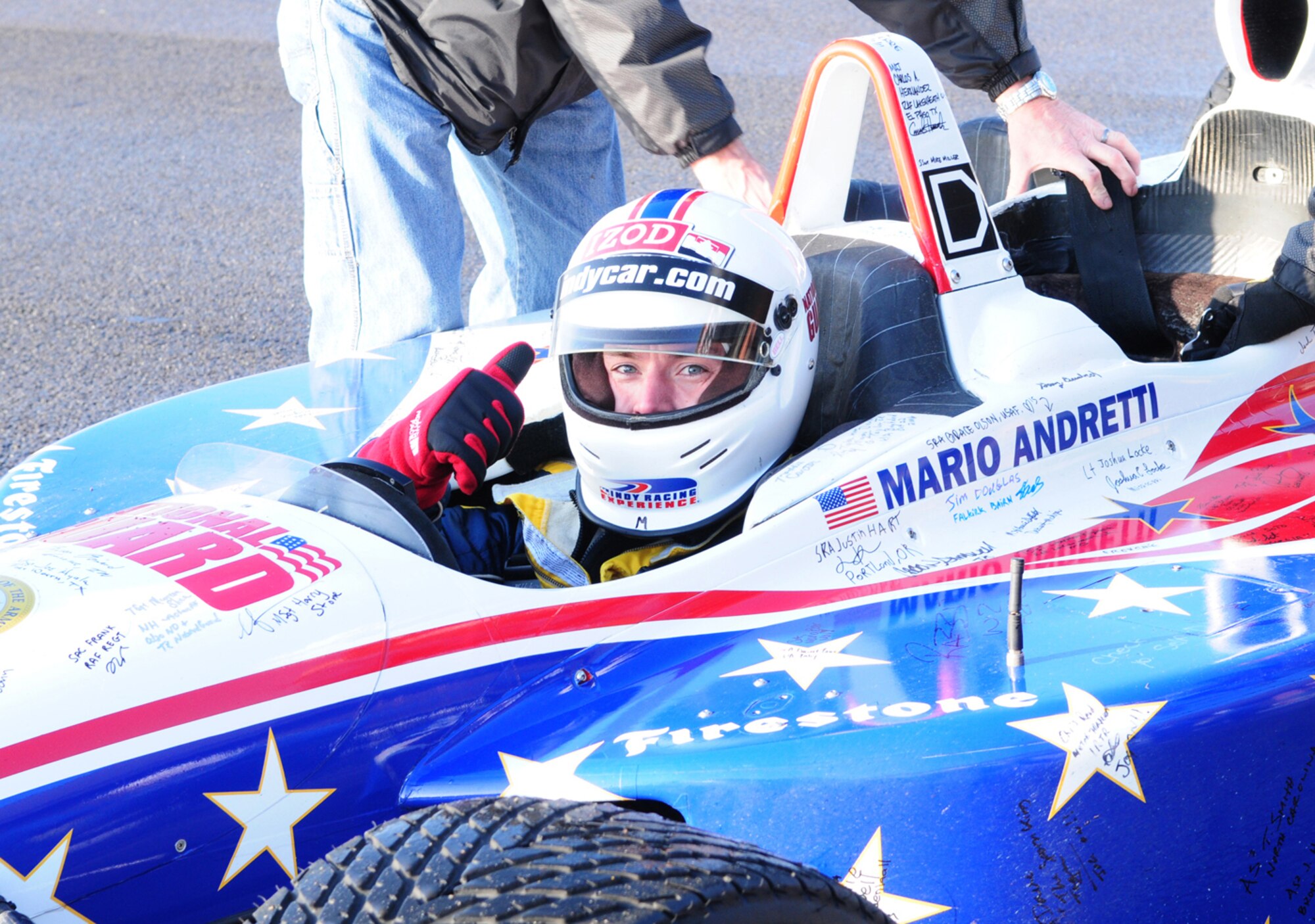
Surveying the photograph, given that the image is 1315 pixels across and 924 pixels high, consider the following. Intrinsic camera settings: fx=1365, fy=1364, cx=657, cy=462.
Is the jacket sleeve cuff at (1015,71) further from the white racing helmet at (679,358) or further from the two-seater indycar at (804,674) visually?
the white racing helmet at (679,358)

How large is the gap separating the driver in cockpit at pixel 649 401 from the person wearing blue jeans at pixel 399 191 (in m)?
0.98

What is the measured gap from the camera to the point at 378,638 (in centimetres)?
189

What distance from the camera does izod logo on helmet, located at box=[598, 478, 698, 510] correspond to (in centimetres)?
231

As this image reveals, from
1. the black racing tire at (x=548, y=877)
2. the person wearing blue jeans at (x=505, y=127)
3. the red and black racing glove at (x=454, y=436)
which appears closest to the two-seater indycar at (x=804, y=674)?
the black racing tire at (x=548, y=877)

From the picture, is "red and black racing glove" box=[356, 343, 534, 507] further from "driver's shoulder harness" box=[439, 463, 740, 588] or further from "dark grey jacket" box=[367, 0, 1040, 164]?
"dark grey jacket" box=[367, 0, 1040, 164]

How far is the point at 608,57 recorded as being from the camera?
285 centimetres

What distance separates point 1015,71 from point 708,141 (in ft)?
2.39

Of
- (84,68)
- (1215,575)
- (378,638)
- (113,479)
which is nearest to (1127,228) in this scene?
(1215,575)

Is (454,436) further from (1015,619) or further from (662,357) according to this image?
(1015,619)

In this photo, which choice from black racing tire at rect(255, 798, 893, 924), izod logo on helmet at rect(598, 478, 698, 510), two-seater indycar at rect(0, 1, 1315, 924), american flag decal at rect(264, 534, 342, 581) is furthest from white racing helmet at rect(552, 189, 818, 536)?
black racing tire at rect(255, 798, 893, 924)

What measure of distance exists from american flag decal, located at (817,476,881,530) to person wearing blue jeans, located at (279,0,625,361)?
153 centimetres

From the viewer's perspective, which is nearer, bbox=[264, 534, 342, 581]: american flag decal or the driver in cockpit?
bbox=[264, 534, 342, 581]: american flag decal

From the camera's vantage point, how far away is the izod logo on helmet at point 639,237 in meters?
2.31

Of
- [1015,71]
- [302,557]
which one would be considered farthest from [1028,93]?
[302,557]
